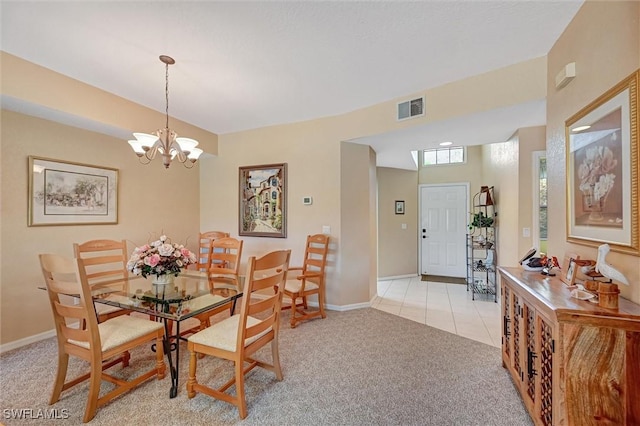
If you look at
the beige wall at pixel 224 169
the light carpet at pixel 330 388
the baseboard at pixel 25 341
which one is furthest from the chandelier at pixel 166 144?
the baseboard at pixel 25 341

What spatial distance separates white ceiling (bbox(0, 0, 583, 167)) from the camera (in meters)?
1.74

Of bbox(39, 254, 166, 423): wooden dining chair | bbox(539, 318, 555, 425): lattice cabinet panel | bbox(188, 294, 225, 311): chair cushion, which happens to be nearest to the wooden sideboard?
bbox(539, 318, 555, 425): lattice cabinet panel

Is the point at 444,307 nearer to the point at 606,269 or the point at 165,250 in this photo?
the point at 606,269

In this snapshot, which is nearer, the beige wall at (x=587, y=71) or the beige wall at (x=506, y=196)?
the beige wall at (x=587, y=71)

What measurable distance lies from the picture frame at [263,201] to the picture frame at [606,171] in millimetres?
3110

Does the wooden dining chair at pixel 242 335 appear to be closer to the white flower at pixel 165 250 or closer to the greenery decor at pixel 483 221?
the white flower at pixel 165 250

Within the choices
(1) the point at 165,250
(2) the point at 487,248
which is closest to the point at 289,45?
(1) the point at 165,250

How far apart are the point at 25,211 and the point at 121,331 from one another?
6.29 ft

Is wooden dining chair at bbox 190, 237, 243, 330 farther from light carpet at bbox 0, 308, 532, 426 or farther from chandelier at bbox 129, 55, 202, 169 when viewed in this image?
chandelier at bbox 129, 55, 202, 169

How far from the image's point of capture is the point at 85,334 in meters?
1.65

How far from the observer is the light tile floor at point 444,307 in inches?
118

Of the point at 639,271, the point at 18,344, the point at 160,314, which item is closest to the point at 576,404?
the point at 639,271

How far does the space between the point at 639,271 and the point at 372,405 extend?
162cm

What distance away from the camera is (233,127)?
4.09 meters
